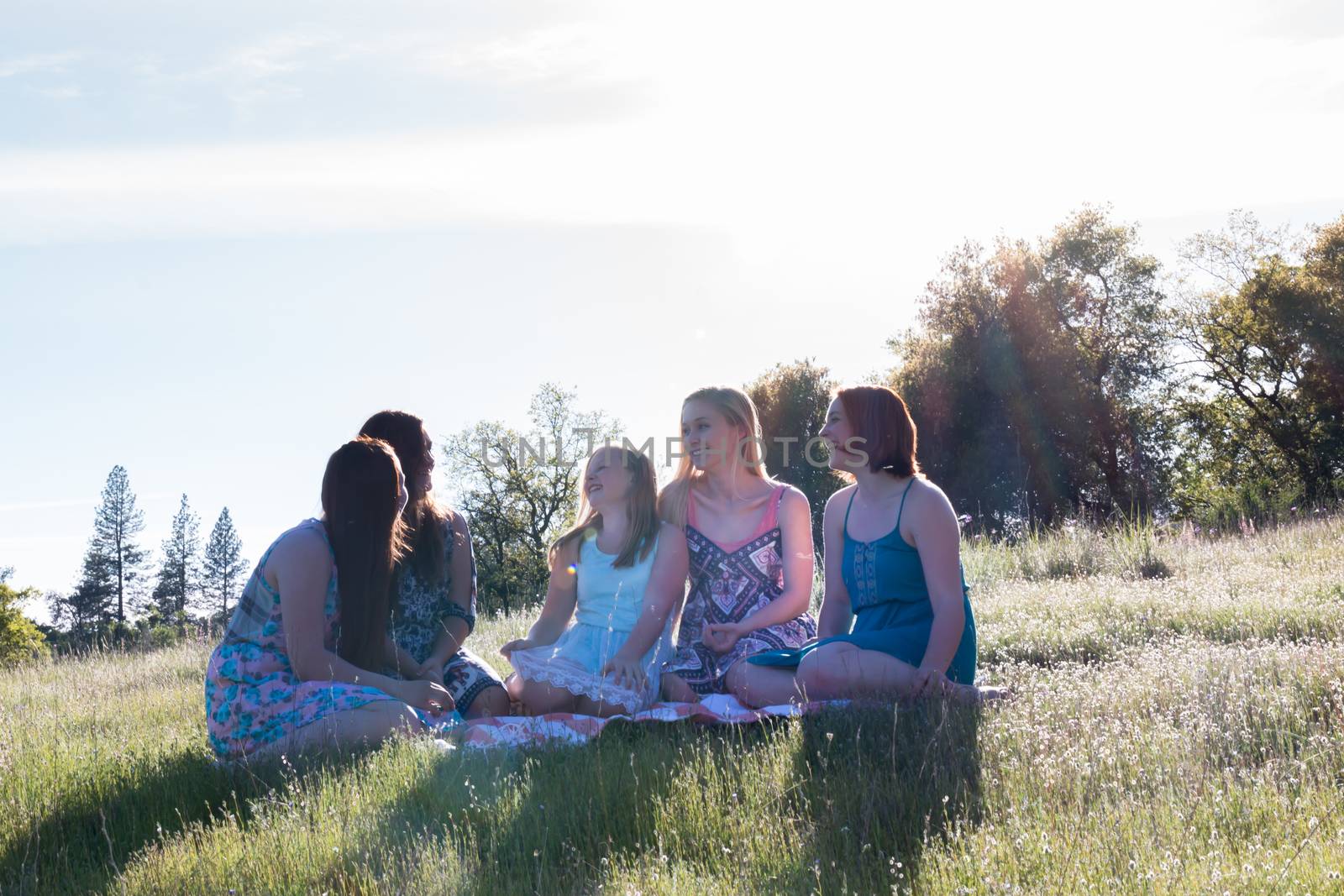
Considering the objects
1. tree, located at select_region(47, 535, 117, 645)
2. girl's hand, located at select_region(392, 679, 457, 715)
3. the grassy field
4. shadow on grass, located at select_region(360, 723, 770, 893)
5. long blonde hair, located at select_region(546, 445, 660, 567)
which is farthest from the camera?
tree, located at select_region(47, 535, 117, 645)

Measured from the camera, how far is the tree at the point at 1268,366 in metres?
28.5

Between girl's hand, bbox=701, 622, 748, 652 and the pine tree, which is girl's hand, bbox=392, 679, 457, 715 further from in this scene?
the pine tree

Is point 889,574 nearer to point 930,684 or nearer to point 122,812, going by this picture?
point 930,684

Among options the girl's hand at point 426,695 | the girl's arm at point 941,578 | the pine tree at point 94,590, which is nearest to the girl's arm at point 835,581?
the girl's arm at point 941,578

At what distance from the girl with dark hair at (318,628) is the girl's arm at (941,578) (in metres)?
2.72

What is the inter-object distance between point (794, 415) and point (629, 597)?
1055 inches

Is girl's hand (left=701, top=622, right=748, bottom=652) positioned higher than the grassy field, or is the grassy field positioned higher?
girl's hand (left=701, top=622, right=748, bottom=652)

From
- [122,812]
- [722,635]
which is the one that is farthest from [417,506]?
[122,812]

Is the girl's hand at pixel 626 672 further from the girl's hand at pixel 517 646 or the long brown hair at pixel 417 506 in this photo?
the long brown hair at pixel 417 506

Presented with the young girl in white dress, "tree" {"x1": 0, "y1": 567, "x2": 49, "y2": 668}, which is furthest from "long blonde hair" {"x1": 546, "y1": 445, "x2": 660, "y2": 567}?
"tree" {"x1": 0, "y1": 567, "x2": 49, "y2": 668}

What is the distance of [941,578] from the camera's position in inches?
211

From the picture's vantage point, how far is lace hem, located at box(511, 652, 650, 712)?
5.73 metres

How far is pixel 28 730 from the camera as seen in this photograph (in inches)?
273

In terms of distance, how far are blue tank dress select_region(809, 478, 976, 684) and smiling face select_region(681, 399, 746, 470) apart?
1121 millimetres
